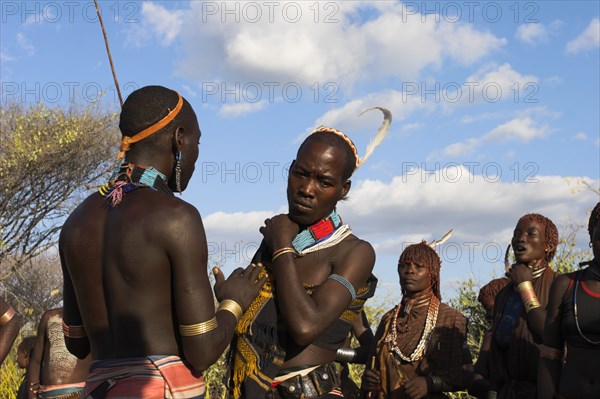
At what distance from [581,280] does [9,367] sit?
36.4 ft

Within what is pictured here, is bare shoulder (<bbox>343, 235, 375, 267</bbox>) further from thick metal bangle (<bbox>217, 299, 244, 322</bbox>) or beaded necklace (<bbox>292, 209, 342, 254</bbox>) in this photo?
thick metal bangle (<bbox>217, 299, 244, 322</bbox>)

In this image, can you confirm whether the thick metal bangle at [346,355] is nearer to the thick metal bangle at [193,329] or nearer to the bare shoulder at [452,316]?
the bare shoulder at [452,316]

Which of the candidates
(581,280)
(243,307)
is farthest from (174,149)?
(581,280)

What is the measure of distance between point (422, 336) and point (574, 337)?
190cm

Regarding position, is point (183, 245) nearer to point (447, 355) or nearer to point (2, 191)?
point (447, 355)

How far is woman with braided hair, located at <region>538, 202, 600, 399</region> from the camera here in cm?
438

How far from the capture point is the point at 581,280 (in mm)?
4555

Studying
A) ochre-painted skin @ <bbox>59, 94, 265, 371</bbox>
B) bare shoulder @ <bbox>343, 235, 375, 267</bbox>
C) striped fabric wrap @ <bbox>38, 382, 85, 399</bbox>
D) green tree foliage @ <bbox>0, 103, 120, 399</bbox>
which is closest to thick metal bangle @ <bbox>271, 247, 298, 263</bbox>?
bare shoulder @ <bbox>343, 235, 375, 267</bbox>

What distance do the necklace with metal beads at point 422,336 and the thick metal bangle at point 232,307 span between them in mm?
3154

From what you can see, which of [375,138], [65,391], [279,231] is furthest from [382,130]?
[65,391]

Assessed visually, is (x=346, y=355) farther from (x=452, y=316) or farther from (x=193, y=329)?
(x=193, y=329)

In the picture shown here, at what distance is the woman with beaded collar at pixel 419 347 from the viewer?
6047mm

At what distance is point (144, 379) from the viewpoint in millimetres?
2959

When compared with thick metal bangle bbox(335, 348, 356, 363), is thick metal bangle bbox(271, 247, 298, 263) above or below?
above
